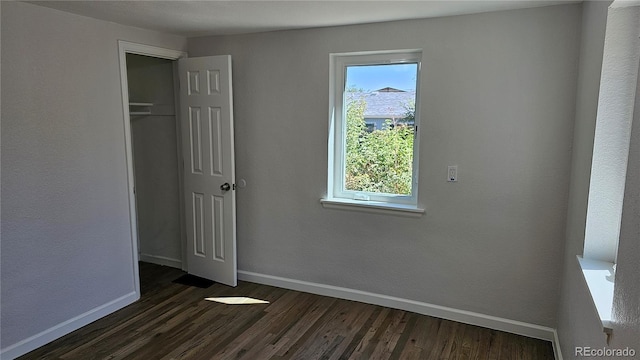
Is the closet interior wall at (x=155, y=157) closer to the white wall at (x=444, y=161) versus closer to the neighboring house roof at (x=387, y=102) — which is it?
the white wall at (x=444, y=161)

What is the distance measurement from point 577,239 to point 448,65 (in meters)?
1.42

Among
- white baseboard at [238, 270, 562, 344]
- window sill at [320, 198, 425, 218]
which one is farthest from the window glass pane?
white baseboard at [238, 270, 562, 344]

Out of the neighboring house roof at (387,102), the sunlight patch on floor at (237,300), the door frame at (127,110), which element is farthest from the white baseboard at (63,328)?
the neighboring house roof at (387,102)

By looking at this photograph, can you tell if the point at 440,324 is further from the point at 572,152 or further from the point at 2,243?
the point at 2,243

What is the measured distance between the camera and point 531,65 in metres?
2.64

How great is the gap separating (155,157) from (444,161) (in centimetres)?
286

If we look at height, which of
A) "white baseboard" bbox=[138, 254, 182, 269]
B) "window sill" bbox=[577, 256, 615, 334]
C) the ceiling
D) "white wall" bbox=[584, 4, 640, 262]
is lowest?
"white baseboard" bbox=[138, 254, 182, 269]

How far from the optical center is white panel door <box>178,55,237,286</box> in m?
3.54

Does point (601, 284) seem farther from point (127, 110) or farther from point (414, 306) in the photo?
point (127, 110)

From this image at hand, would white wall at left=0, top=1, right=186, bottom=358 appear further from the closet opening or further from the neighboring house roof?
the neighboring house roof

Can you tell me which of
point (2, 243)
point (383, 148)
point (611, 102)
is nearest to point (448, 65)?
point (383, 148)

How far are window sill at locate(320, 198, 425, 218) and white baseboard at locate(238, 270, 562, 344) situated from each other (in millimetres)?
713

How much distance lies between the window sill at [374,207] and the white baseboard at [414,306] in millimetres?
713

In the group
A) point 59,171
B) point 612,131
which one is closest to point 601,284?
point 612,131
